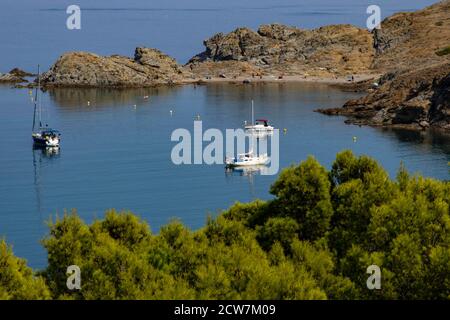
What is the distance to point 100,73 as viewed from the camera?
16625cm

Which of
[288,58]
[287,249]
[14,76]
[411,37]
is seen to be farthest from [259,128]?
[14,76]

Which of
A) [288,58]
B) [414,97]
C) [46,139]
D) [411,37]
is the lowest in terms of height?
[46,139]

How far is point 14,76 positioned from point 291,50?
64364 mm

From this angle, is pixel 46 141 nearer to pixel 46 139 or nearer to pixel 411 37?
pixel 46 139

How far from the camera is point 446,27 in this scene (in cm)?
16988

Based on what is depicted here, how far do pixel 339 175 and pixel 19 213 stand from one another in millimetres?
41236

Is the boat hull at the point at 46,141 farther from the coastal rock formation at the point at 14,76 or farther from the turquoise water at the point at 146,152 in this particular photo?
the coastal rock formation at the point at 14,76

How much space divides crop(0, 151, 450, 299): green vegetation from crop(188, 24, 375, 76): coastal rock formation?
15017cm

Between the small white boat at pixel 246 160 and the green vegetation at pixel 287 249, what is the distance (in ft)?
172

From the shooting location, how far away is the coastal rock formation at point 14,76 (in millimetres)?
175075

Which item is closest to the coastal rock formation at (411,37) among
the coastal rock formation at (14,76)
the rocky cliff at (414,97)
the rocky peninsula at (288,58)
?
the rocky peninsula at (288,58)

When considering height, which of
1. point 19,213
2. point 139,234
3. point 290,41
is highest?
point 290,41

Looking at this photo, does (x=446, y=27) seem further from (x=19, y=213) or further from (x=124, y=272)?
(x=124, y=272)

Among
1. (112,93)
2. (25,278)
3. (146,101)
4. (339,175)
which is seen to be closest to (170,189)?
(339,175)
